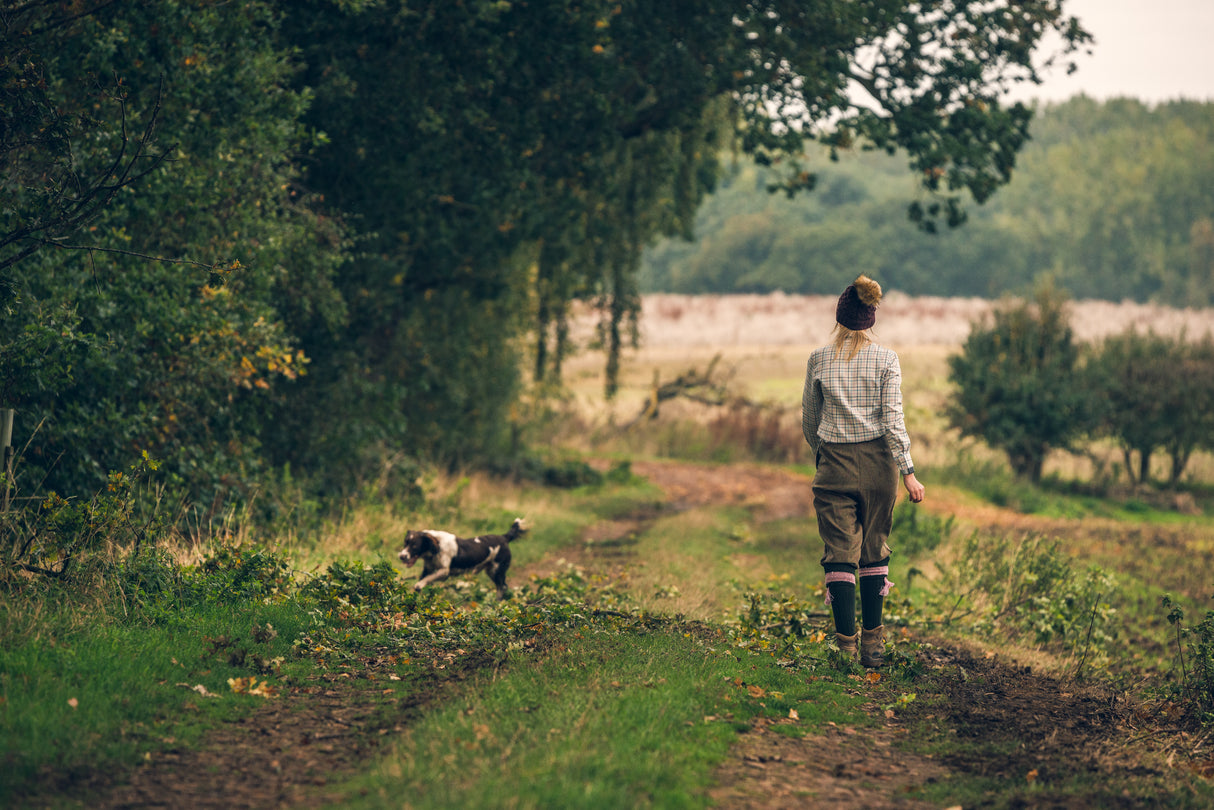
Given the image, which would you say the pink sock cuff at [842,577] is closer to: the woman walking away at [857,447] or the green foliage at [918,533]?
the woman walking away at [857,447]

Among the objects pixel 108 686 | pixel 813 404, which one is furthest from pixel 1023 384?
pixel 108 686

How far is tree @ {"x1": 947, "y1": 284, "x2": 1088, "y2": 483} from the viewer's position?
101ft

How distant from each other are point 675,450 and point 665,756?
2576 cm

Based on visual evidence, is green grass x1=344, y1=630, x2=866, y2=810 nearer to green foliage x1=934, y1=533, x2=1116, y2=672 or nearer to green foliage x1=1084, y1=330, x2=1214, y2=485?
green foliage x1=934, y1=533, x2=1116, y2=672

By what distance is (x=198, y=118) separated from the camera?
11766 millimetres

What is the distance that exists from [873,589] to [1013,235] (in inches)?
3670

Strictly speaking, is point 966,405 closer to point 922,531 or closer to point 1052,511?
point 1052,511

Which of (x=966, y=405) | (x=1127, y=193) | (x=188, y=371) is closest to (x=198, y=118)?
(x=188, y=371)

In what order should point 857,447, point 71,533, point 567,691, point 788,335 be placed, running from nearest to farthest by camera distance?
point 567,691
point 857,447
point 71,533
point 788,335

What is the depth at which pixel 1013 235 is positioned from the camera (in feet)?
307

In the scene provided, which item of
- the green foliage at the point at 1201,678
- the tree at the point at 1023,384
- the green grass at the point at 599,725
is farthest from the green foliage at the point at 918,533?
the tree at the point at 1023,384

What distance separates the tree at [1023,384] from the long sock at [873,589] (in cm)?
2486

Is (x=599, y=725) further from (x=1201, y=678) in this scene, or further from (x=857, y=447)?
(x=1201, y=678)

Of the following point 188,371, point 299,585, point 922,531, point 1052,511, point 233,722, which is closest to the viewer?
point 233,722
